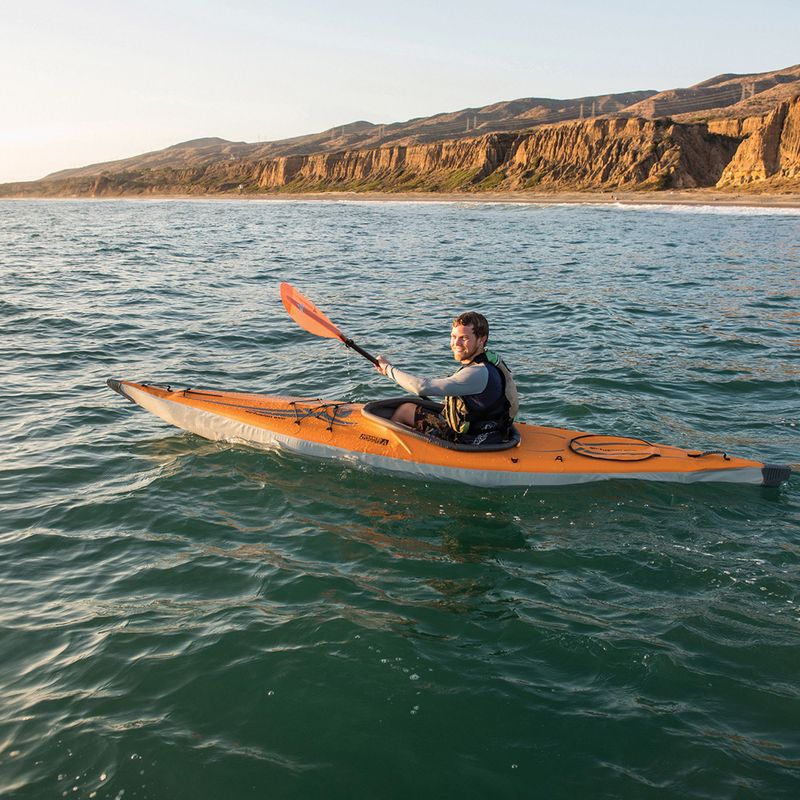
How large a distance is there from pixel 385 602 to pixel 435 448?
2067 millimetres

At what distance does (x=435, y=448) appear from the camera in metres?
6.34

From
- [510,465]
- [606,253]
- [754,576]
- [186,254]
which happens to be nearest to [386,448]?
[510,465]

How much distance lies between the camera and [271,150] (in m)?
170

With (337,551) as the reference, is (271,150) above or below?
above

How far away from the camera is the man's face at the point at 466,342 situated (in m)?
5.68

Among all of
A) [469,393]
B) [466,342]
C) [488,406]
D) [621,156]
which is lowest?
[488,406]

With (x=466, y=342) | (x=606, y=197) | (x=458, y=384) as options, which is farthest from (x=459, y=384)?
(x=606, y=197)

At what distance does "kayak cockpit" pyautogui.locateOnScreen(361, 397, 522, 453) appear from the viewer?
6.26 meters

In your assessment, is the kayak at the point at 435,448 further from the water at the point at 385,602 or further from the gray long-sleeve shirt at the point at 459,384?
the gray long-sleeve shirt at the point at 459,384

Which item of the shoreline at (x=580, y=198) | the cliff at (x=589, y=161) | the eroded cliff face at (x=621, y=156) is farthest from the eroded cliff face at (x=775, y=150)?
the eroded cliff face at (x=621, y=156)

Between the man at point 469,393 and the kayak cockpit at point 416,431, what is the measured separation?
6cm

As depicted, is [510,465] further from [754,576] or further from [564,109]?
[564,109]

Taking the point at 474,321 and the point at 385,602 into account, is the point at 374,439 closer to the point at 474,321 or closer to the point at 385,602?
the point at 474,321

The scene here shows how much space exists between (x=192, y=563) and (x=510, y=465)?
2736 millimetres
